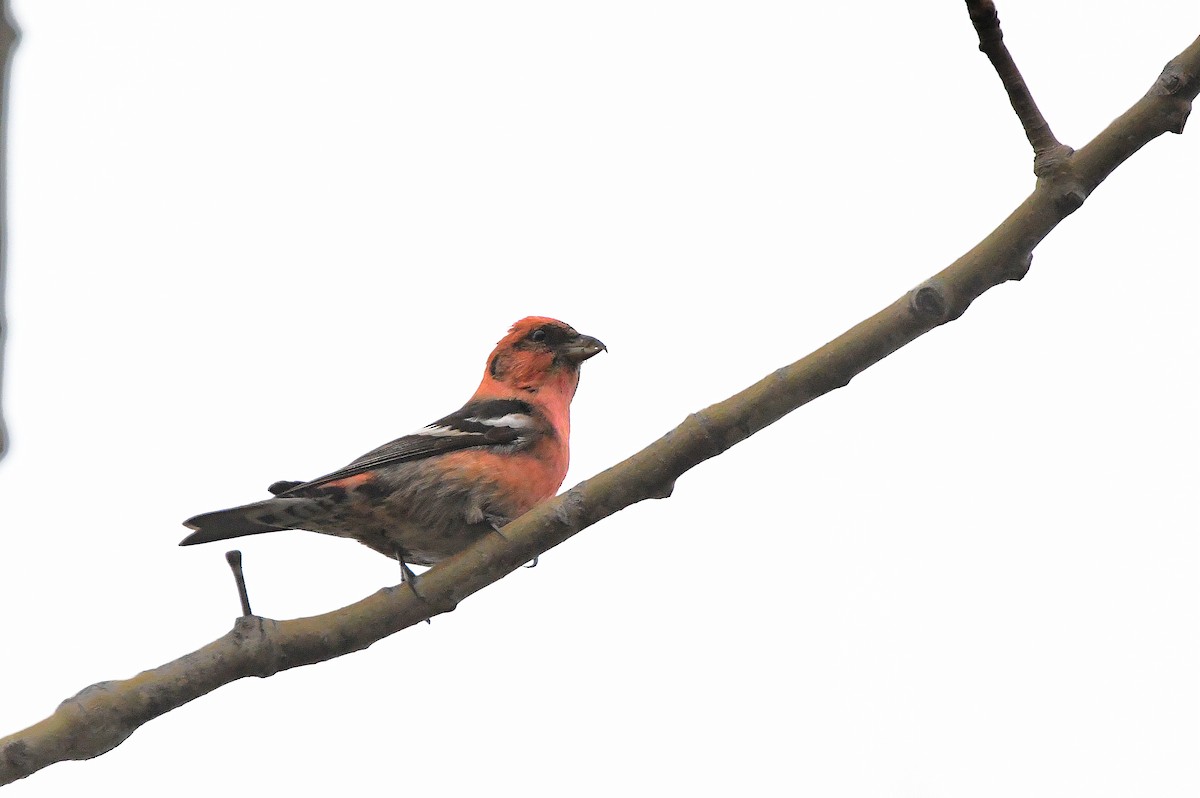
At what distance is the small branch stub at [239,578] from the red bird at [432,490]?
1.53 m

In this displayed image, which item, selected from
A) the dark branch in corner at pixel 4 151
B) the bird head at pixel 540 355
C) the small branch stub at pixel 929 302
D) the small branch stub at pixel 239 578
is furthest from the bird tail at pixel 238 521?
the dark branch in corner at pixel 4 151

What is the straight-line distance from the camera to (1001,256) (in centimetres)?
Answer: 387

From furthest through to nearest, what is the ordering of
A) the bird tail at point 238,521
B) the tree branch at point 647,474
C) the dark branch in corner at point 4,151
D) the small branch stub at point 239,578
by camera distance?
the bird tail at point 238,521
the small branch stub at point 239,578
the tree branch at point 647,474
the dark branch in corner at point 4,151

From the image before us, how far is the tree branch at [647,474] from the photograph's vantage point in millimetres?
3814

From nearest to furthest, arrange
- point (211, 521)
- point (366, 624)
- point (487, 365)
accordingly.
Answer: point (366, 624) < point (211, 521) < point (487, 365)

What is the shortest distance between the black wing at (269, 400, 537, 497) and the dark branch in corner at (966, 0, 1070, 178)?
3.19 metres

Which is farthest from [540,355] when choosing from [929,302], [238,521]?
[929,302]

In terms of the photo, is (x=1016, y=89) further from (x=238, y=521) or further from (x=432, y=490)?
(x=238, y=521)

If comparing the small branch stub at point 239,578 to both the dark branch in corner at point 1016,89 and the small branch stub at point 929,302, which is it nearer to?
the small branch stub at point 929,302

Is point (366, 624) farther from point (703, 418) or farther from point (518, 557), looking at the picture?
point (703, 418)

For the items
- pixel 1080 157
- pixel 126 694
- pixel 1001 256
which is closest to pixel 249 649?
pixel 126 694

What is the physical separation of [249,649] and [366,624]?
14.7 inches

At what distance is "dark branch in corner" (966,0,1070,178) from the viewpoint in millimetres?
3695

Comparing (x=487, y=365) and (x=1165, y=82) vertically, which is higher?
(x=487, y=365)
